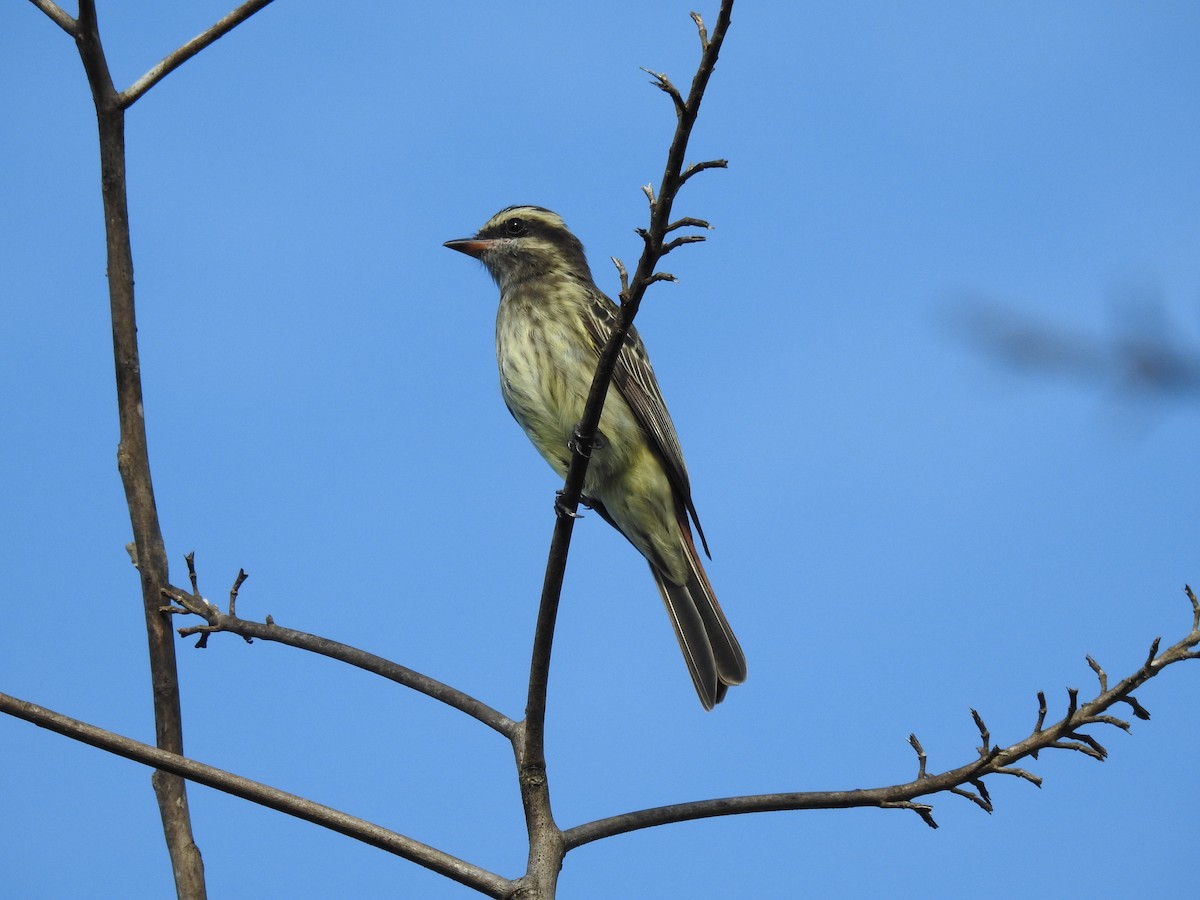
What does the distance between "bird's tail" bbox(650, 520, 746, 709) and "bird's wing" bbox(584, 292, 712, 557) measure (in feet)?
0.66

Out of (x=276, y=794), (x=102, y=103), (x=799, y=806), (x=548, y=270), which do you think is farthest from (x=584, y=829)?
(x=548, y=270)

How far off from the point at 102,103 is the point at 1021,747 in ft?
12.4

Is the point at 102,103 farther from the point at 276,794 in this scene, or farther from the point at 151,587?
the point at 276,794

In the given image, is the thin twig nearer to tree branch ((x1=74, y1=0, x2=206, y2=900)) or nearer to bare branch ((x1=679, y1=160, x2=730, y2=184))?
tree branch ((x1=74, y1=0, x2=206, y2=900))

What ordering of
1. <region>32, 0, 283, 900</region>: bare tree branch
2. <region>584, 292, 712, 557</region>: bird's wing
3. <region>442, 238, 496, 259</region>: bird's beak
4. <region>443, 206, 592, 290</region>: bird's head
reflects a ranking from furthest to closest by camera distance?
<region>442, 238, 496, 259</region>: bird's beak < <region>443, 206, 592, 290</region>: bird's head < <region>584, 292, 712, 557</region>: bird's wing < <region>32, 0, 283, 900</region>: bare tree branch

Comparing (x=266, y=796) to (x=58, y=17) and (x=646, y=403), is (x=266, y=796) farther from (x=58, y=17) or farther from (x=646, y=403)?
(x=646, y=403)

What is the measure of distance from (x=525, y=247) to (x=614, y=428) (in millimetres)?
1690

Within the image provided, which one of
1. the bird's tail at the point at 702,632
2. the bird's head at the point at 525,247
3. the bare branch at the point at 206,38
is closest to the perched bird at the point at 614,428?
the bird's tail at the point at 702,632

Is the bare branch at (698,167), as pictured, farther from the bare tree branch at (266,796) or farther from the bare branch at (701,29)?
the bare tree branch at (266,796)

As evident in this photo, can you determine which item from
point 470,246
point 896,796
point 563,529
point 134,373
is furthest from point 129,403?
point 470,246

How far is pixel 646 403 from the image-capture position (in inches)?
282

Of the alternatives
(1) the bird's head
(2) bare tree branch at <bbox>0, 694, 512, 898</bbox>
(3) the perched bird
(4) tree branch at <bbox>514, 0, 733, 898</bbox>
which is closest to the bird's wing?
(3) the perched bird

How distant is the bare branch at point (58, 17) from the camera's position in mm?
4711

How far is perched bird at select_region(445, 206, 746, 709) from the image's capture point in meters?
6.91
